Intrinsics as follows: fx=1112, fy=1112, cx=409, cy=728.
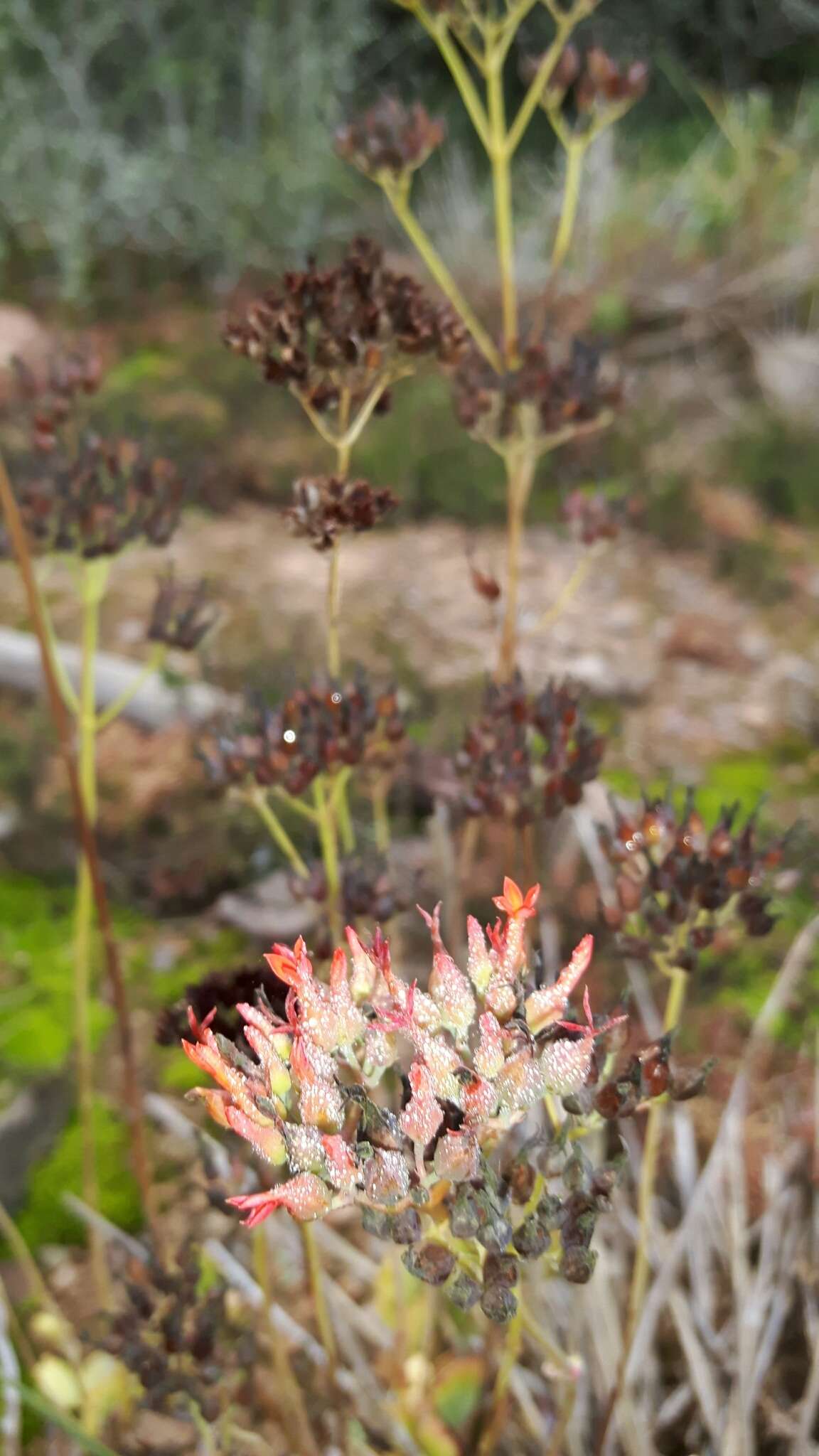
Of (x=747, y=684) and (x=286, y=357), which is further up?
(x=286, y=357)

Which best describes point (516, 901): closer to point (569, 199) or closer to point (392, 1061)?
point (392, 1061)

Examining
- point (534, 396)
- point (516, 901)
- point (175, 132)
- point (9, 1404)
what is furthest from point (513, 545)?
point (175, 132)

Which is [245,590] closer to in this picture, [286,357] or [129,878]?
[129,878]

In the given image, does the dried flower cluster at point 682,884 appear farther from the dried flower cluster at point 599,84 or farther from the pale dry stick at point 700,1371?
the dried flower cluster at point 599,84

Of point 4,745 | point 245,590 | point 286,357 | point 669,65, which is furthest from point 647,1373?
point 669,65

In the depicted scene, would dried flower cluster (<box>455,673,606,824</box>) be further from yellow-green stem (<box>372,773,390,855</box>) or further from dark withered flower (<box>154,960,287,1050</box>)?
dark withered flower (<box>154,960,287,1050</box>)

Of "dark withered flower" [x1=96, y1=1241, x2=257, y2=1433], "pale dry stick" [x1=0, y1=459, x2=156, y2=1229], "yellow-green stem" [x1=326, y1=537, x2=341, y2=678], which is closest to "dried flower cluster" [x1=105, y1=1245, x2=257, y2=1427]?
"dark withered flower" [x1=96, y1=1241, x2=257, y2=1433]

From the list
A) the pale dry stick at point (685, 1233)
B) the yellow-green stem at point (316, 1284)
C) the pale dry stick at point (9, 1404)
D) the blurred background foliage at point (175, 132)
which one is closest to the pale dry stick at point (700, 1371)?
Answer: the pale dry stick at point (685, 1233)
